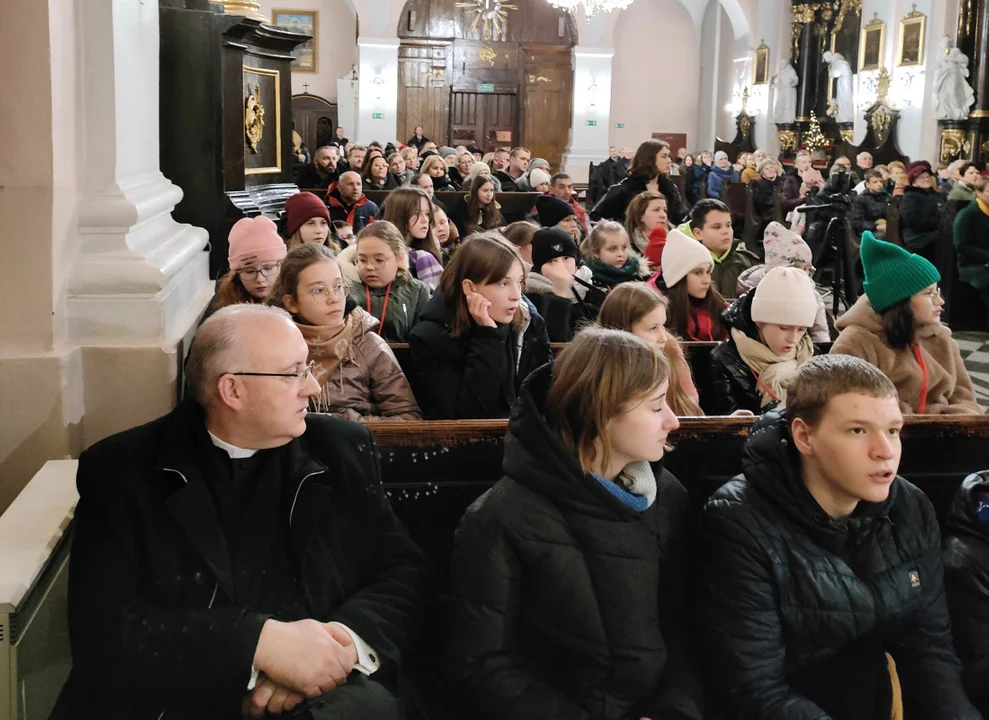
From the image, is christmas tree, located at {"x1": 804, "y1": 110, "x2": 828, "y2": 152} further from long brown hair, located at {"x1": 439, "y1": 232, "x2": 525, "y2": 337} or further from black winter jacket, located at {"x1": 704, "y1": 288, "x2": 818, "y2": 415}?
long brown hair, located at {"x1": 439, "y1": 232, "x2": 525, "y2": 337}

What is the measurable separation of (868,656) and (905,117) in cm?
1501

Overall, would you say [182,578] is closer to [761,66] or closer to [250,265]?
[250,265]

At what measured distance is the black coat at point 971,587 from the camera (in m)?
2.37

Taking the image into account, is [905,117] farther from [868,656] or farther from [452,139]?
[868,656]

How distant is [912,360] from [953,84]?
12.4 m

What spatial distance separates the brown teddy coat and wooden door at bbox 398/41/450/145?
1869cm

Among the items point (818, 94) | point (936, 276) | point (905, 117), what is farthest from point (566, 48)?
point (936, 276)

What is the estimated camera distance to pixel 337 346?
3.19 m

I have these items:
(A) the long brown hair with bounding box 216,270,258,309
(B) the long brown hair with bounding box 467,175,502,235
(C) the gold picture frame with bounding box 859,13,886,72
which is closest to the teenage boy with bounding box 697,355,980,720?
(A) the long brown hair with bounding box 216,270,258,309

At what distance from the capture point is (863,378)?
2.25 metres

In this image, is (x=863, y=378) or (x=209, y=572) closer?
(x=209, y=572)

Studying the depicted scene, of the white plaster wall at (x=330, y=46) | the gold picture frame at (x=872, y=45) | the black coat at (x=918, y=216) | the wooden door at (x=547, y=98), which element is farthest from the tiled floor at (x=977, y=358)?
the white plaster wall at (x=330, y=46)

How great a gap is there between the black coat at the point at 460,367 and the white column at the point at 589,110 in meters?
18.0

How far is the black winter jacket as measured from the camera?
3.57 meters
